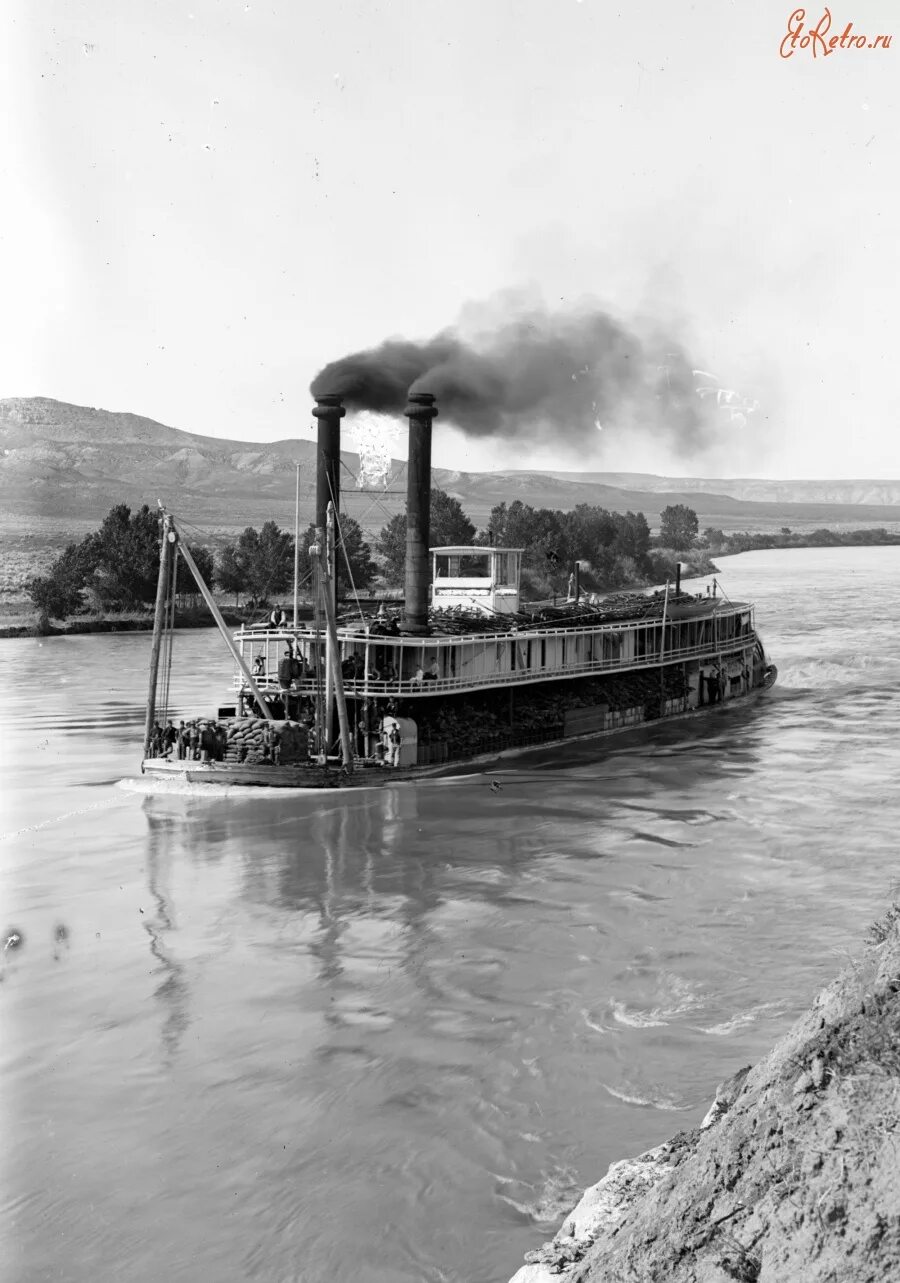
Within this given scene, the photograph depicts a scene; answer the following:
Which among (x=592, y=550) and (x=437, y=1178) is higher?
(x=592, y=550)

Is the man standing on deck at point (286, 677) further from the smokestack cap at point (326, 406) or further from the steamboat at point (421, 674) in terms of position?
the smokestack cap at point (326, 406)

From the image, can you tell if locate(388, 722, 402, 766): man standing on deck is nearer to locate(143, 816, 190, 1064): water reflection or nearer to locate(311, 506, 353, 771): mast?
locate(311, 506, 353, 771): mast

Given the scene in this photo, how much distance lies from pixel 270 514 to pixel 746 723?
494 ft

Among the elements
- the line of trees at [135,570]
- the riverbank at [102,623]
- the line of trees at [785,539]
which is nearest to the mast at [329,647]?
the line of trees at [135,570]

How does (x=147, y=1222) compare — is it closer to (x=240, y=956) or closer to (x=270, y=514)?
(x=240, y=956)

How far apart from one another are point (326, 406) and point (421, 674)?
12.1m

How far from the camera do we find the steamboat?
3262 cm

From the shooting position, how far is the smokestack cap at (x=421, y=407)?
39969 mm

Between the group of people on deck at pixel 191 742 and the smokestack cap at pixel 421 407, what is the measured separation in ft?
44.2

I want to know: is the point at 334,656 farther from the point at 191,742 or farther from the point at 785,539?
the point at 785,539

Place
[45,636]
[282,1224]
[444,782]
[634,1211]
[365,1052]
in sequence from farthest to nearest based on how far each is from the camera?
1. [45,636]
2. [444,782]
3. [365,1052]
4. [282,1224]
5. [634,1211]

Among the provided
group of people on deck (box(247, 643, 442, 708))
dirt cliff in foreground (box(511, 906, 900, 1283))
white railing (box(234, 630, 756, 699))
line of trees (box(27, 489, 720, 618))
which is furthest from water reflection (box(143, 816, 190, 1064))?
line of trees (box(27, 489, 720, 618))

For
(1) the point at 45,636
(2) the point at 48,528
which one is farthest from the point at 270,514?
(1) the point at 45,636

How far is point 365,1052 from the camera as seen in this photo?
1544cm
